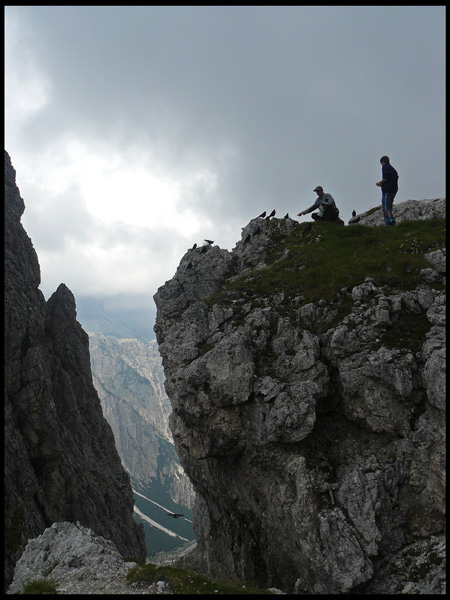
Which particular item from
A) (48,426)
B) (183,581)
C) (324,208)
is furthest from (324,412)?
(48,426)

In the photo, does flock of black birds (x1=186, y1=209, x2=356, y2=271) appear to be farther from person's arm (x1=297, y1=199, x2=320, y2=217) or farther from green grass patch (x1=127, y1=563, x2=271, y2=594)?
green grass patch (x1=127, y1=563, x2=271, y2=594)

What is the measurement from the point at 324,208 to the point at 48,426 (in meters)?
63.4

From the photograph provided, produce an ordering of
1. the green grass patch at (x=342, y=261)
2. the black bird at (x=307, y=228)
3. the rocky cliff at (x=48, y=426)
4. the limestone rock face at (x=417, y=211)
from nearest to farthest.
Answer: the green grass patch at (x=342, y=261), the limestone rock face at (x=417, y=211), the black bird at (x=307, y=228), the rocky cliff at (x=48, y=426)

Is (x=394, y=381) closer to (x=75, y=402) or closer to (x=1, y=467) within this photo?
(x=1, y=467)

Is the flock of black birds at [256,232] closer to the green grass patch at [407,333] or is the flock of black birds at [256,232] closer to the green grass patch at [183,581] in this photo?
the green grass patch at [407,333]

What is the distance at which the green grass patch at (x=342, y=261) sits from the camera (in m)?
23.3

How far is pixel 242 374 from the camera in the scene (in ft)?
70.7

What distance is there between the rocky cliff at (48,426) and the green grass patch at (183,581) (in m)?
48.6

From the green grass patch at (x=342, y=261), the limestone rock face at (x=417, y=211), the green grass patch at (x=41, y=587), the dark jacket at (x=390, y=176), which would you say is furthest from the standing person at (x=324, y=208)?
the green grass patch at (x=41, y=587)

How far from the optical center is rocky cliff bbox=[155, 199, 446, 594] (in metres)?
15.6

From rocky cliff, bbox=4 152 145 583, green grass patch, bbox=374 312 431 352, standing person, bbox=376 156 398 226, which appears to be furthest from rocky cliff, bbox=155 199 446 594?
rocky cliff, bbox=4 152 145 583

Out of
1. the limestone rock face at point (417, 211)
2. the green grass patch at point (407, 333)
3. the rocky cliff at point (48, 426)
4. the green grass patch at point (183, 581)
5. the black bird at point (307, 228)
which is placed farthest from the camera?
the rocky cliff at point (48, 426)

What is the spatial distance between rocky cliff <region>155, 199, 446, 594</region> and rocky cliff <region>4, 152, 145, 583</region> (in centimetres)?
4596

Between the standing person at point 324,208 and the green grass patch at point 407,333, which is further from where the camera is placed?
the standing person at point 324,208
